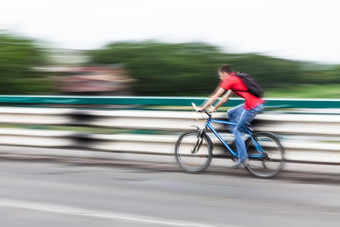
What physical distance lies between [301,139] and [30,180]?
13.1 feet

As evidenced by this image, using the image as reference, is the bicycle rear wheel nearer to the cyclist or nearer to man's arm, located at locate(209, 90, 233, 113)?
the cyclist

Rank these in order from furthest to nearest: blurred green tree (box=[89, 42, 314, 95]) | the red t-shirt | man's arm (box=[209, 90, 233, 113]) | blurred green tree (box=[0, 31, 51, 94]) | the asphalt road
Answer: blurred green tree (box=[0, 31, 51, 94]), blurred green tree (box=[89, 42, 314, 95]), man's arm (box=[209, 90, 233, 113]), the red t-shirt, the asphalt road

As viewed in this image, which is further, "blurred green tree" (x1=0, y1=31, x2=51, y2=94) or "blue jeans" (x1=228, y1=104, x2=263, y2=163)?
"blurred green tree" (x1=0, y1=31, x2=51, y2=94)

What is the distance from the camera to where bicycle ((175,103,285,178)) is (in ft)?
27.0

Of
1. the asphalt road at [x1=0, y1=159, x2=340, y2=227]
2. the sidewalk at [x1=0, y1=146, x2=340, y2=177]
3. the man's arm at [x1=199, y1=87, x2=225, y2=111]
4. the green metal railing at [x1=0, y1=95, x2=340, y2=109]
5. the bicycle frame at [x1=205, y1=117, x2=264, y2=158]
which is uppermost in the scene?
the man's arm at [x1=199, y1=87, x2=225, y2=111]

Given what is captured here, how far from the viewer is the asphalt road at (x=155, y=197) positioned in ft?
18.7

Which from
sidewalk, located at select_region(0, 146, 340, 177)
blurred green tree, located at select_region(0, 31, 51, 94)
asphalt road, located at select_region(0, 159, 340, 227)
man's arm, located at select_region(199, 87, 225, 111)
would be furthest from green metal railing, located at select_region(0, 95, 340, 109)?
blurred green tree, located at select_region(0, 31, 51, 94)

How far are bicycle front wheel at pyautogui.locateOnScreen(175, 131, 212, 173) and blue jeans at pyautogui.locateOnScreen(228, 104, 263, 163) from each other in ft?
1.63

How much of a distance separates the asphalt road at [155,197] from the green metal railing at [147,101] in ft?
3.40

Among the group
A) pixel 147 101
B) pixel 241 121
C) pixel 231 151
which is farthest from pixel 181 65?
pixel 241 121

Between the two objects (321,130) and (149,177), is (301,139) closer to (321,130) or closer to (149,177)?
(321,130)

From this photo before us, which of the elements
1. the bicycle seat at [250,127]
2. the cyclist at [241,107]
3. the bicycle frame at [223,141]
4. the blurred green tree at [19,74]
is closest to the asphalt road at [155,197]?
the bicycle frame at [223,141]

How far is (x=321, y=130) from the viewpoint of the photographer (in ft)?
27.0

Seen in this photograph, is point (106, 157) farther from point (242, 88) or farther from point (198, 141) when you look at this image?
point (242, 88)
